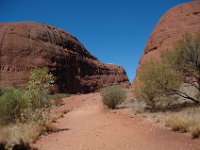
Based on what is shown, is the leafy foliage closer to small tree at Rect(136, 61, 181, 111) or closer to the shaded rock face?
small tree at Rect(136, 61, 181, 111)

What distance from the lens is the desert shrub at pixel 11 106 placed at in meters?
15.8

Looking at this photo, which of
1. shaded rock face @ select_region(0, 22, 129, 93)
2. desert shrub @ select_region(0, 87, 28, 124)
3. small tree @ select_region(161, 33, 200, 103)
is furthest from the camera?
shaded rock face @ select_region(0, 22, 129, 93)

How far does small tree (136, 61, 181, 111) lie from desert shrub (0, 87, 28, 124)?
775 cm

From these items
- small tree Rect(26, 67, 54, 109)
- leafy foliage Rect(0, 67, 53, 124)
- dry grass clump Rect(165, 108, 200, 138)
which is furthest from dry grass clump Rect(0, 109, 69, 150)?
dry grass clump Rect(165, 108, 200, 138)

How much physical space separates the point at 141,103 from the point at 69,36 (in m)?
38.2

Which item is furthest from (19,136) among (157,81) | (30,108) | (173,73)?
(173,73)

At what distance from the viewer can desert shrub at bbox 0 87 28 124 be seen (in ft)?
51.8

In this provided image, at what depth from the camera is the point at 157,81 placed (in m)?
18.5

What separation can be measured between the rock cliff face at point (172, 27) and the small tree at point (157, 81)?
52.2ft

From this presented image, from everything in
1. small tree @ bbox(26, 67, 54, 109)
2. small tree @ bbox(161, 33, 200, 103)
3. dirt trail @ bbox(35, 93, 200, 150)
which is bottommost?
dirt trail @ bbox(35, 93, 200, 150)

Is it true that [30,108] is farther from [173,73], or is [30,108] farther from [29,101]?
[173,73]

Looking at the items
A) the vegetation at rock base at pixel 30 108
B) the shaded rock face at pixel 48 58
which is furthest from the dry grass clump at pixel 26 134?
the shaded rock face at pixel 48 58

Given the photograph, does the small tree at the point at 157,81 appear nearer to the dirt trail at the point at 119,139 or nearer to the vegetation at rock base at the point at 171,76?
the vegetation at rock base at the point at 171,76

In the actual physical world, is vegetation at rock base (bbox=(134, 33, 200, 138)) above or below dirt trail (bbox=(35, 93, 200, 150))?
above
